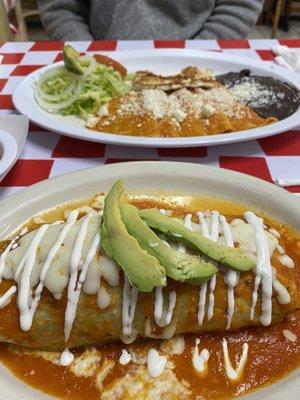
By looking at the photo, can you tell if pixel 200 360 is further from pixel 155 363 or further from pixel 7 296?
pixel 7 296

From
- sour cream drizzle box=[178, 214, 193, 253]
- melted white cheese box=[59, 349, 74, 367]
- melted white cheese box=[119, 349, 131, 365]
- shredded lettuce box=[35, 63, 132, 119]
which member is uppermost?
sour cream drizzle box=[178, 214, 193, 253]

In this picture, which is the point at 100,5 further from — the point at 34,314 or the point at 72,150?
the point at 34,314

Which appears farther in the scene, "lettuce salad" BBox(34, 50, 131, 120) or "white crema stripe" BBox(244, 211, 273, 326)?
"lettuce salad" BBox(34, 50, 131, 120)

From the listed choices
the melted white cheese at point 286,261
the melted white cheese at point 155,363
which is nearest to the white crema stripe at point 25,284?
the melted white cheese at point 155,363

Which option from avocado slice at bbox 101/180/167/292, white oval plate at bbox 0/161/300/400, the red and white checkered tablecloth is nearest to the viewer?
avocado slice at bbox 101/180/167/292

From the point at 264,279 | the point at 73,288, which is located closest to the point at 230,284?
the point at 264,279

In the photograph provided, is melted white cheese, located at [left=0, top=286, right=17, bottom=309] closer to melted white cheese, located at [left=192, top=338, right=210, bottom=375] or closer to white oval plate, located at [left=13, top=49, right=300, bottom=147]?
melted white cheese, located at [left=192, top=338, right=210, bottom=375]

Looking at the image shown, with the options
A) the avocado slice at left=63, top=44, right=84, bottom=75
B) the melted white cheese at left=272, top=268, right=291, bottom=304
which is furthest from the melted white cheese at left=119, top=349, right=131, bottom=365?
the avocado slice at left=63, top=44, right=84, bottom=75
